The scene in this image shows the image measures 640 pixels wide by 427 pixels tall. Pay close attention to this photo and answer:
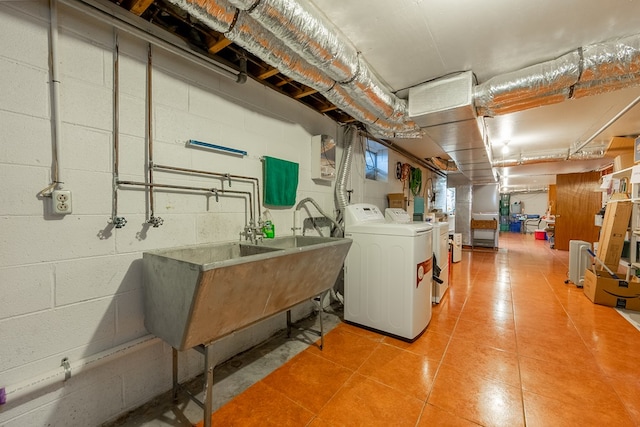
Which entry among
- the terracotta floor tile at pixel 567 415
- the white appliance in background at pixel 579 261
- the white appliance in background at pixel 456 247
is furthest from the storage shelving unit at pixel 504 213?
the terracotta floor tile at pixel 567 415

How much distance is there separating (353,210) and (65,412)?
8.22 ft

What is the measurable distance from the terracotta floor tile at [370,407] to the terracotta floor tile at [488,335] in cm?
118

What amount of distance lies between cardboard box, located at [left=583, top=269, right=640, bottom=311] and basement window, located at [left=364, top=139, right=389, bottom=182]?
320cm

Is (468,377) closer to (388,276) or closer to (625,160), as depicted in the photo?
(388,276)

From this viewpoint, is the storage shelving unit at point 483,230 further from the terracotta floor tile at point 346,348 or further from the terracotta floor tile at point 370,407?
the terracotta floor tile at point 370,407

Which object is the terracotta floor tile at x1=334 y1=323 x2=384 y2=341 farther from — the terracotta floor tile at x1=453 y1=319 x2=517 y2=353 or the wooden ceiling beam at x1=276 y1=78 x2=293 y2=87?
the wooden ceiling beam at x1=276 y1=78 x2=293 y2=87

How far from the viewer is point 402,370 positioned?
2016 mm

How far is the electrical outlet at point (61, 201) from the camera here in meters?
1.28

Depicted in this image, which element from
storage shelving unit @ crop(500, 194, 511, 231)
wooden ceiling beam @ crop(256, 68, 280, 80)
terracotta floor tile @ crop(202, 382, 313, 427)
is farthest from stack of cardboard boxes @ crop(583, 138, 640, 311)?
storage shelving unit @ crop(500, 194, 511, 231)

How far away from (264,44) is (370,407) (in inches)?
94.6

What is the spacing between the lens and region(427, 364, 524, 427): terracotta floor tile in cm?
156

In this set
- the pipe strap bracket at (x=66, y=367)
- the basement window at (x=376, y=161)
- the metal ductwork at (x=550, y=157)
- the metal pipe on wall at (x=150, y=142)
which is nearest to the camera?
the pipe strap bracket at (x=66, y=367)

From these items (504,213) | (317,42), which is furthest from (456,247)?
(504,213)

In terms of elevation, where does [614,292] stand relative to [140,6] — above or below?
below
